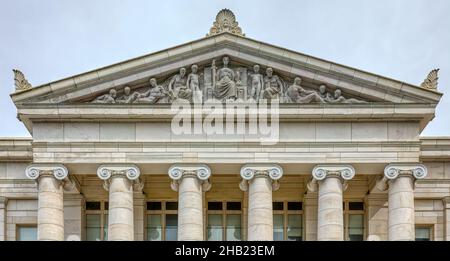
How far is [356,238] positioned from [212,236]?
7.83m

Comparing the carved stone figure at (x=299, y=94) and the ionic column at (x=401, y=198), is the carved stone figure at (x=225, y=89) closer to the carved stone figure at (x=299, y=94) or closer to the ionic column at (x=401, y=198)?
the carved stone figure at (x=299, y=94)

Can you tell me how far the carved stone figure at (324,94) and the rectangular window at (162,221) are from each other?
406 inches

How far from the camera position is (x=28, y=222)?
159 ft

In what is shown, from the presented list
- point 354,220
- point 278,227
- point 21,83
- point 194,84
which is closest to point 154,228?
Answer: point 278,227

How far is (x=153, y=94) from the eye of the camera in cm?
4466

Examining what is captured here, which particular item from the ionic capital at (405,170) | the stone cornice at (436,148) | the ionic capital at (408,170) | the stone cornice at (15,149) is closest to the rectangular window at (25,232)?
the stone cornice at (15,149)

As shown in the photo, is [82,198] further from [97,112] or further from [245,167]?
[245,167]

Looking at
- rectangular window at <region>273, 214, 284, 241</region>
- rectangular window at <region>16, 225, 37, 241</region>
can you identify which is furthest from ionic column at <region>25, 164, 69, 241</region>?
rectangular window at <region>273, 214, 284, 241</region>

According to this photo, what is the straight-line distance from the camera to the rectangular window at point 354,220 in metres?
48.7

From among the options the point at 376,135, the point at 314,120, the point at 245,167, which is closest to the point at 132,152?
the point at 245,167

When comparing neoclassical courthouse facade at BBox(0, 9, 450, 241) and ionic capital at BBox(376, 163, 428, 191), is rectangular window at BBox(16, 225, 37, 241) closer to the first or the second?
neoclassical courthouse facade at BBox(0, 9, 450, 241)
